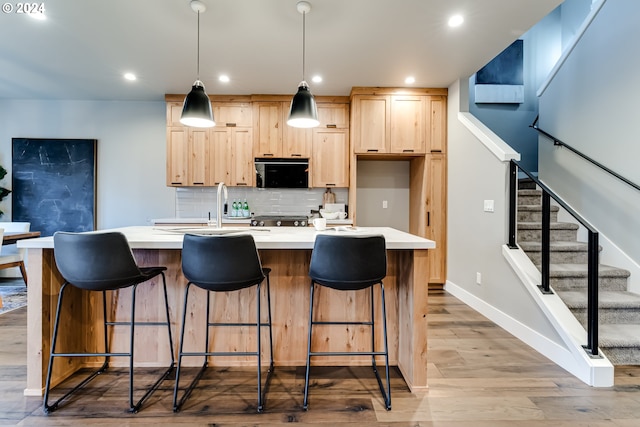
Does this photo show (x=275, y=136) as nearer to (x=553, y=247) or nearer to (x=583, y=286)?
(x=553, y=247)

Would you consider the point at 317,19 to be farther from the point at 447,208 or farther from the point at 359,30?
the point at 447,208

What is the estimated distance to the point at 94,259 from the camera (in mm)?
1603

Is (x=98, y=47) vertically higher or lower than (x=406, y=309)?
higher

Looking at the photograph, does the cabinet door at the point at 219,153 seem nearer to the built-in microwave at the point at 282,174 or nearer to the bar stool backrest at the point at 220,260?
the built-in microwave at the point at 282,174

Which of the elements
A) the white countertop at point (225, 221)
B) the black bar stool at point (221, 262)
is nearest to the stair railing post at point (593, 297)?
the black bar stool at point (221, 262)

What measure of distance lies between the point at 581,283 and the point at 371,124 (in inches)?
109

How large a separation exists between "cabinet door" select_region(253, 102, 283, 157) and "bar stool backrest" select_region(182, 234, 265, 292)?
2935 millimetres

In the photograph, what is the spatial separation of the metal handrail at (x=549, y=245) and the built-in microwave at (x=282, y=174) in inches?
99.4

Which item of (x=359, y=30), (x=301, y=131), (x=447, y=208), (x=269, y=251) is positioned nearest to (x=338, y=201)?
(x=301, y=131)

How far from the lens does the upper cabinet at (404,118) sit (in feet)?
13.5

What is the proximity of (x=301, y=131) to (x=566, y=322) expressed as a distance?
3514mm

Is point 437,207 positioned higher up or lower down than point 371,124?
lower down

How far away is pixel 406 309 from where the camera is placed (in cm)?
195

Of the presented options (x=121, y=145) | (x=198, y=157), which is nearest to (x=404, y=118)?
(x=198, y=157)
